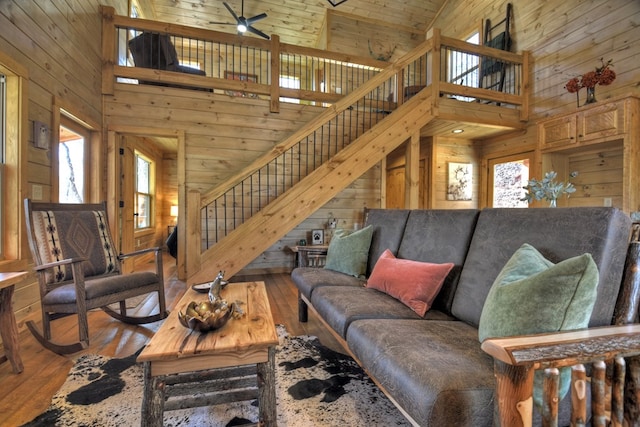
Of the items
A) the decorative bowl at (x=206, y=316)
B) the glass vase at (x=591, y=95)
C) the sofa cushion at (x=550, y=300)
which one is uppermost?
the glass vase at (x=591, y=95)

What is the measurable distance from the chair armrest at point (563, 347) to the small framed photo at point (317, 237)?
13.1 ft

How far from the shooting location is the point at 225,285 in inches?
81.6

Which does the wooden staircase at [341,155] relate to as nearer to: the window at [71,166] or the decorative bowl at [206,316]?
the window at [71,166]

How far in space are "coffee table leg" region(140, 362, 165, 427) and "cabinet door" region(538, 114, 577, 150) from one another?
4.70 meters

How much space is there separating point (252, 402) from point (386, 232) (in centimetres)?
150

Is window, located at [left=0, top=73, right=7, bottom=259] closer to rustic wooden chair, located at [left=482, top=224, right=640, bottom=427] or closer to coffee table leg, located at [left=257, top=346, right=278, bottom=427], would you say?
coffee table leg, located at [left=257, top=346, right=278, bottom=427]

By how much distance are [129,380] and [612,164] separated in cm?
531

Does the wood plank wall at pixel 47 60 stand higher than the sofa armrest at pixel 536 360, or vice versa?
the wood plank wall at pixel 47 60

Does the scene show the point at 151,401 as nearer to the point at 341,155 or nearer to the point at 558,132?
the point at 341,155

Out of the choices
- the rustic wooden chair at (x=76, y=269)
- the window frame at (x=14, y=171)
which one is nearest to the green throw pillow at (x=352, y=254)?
the rustic wooden chair at (x=76, y=269)

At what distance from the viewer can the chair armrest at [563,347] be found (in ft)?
2.47

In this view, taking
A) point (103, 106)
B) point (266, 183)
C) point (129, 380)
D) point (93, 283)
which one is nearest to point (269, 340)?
point (129, 380)

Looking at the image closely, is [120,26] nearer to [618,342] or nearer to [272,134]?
[272,134]

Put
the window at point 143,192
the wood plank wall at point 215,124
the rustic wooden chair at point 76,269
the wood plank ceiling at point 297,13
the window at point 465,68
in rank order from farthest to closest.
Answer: the wood plank ceiling at point 297,13, the window at point 143,192, the window at point 465,68, the wood plank wall at point 215,124, the rustic wooden chair at point 76,269
